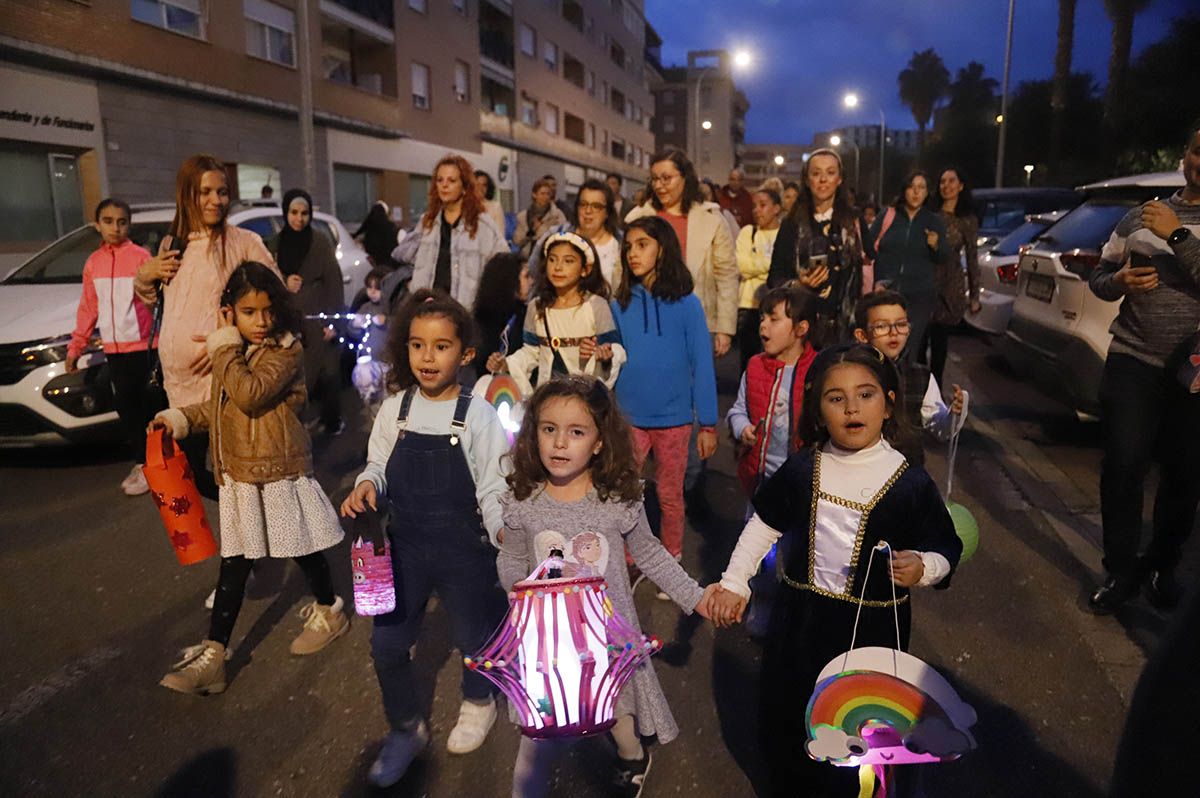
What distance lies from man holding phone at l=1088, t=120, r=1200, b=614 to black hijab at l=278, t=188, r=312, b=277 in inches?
226

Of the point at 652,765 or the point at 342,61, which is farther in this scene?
the point at 342,61

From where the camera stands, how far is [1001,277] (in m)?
10.3

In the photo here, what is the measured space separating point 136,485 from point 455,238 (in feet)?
9.10

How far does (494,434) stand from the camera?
2.97 metres

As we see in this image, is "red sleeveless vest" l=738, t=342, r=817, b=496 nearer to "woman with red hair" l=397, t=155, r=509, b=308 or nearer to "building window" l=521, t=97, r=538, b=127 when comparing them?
"woman with red hair" l=397, t=155, r=509, b=308

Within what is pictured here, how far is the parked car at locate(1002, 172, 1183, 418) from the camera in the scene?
6051 millimetres

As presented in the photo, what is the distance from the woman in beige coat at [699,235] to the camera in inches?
217

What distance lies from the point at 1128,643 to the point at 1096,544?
1281 mm

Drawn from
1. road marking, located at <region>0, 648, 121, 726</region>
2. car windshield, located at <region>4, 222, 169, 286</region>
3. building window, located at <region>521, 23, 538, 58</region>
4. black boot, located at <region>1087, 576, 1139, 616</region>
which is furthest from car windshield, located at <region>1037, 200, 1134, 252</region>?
building window, located at <region>521, 23, 538, 58</region>

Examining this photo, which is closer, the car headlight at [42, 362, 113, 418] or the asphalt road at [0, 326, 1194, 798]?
the asphalt road at [0, 326, 1194, 798]

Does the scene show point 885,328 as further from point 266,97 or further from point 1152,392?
point 266,97

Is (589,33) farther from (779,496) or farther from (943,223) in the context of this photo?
(779,496)

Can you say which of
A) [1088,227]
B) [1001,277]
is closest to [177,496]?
[1088,227]

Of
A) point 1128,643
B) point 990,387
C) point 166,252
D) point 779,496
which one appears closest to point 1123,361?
point 1128,643
